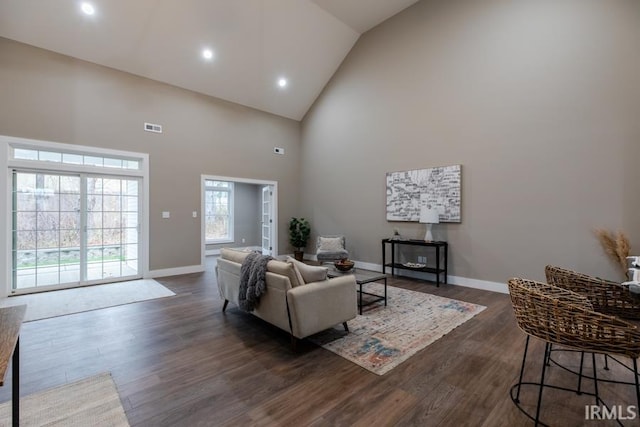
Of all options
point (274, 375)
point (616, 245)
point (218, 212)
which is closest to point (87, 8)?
point (274, 375)

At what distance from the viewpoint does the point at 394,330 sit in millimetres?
3211

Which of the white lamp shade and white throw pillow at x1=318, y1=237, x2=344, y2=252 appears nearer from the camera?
the white lamp shade

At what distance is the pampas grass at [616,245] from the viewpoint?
11.7ft

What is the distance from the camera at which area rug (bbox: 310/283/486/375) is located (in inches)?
105

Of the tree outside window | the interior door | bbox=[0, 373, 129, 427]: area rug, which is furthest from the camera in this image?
the tree outside window

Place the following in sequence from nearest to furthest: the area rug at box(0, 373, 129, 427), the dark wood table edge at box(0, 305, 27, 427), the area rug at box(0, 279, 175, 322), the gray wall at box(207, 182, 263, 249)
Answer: the dark wood table edge at box(0, 305, 27, 427), the area rug at box(0, 373, 129, 427), the area rug at box(0, 279, 175, 322), the gray wall at box(207, 182, 263, 249)

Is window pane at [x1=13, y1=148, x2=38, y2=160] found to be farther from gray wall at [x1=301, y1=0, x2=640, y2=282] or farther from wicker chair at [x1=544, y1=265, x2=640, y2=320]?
wicker chair at [x1=544, y1=265, x2=640, y2=320]

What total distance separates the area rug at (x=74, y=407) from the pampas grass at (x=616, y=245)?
17.3 feet

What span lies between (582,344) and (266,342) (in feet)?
8.13

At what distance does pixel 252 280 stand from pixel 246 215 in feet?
23.7

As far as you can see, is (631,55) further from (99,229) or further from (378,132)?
(99,229)

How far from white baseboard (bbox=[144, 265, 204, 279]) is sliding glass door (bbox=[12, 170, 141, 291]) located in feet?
0.98

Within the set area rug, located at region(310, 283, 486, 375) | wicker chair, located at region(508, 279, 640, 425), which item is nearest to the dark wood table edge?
area rug, located at region(310, 283, 486, 375)

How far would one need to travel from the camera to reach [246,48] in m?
5.97
